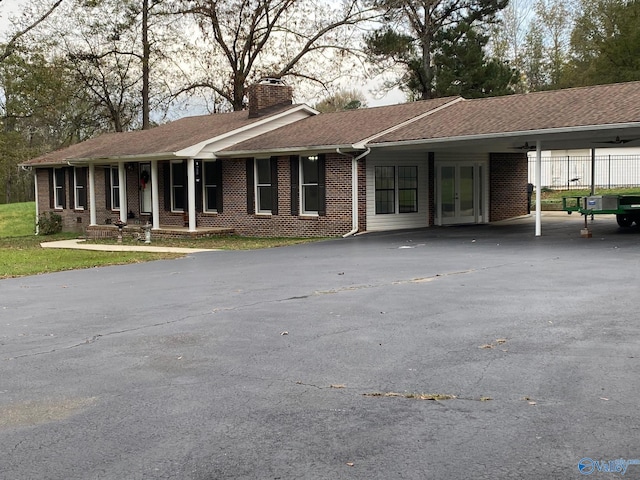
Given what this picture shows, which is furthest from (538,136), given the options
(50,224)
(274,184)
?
(50,224)

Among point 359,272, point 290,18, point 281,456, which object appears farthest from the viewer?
point 290,18

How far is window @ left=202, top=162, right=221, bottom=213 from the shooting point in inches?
952

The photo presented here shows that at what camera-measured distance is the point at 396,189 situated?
2197 centimetres

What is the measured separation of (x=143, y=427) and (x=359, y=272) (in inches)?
318

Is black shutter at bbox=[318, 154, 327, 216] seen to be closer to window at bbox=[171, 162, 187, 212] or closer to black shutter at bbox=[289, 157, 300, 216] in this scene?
black shutter at bbox=[289, 157, 300, 216]

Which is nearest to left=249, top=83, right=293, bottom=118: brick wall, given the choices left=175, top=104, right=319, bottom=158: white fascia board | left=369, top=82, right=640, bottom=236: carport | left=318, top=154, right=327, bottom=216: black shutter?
left=175, top=104, right=319, bottom=158: white fascia board

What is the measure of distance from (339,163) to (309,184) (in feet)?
4.26

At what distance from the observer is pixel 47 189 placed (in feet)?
105

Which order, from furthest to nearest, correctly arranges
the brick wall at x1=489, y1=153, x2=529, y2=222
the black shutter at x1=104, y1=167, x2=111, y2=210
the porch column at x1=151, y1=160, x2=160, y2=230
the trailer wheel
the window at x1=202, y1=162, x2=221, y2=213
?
the black shutter at x1=104, y1=167, x2=111, y2=210, the brick wall at x1=489, y1=153, x2=529, y2=222, the window at x1=202, y1=162, x2=221, y2=213, the porch column at x1=151, y1=160, x2=160, y2=230, the trailer wheel

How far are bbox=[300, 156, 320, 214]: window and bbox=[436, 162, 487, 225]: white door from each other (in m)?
4.20

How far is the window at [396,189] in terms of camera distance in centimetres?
2153

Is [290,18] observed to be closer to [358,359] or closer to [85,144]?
[85,144]

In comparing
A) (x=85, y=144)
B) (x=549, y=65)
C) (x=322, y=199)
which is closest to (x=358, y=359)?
(x=322, y=199)

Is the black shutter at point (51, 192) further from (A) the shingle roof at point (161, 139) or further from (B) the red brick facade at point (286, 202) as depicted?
(B) the red brick facade at point (286, 202)
